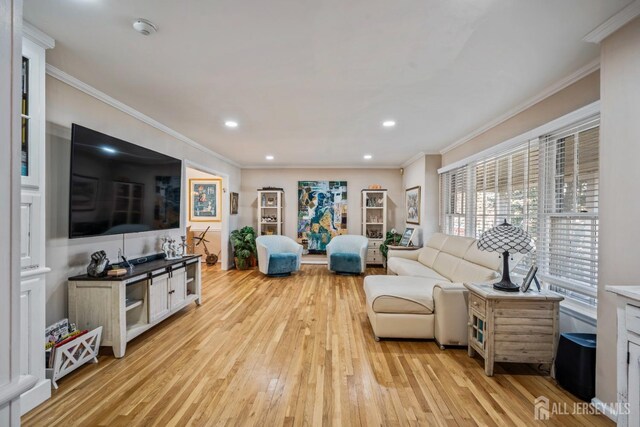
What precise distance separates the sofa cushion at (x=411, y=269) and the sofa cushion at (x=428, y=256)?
0.09m

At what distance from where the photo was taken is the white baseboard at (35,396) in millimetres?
1841

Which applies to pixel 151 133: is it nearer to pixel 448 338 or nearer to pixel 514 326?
pixel 448 338

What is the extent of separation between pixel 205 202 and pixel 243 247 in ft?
5.63

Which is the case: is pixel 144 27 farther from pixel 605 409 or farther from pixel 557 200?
pixel 605 409

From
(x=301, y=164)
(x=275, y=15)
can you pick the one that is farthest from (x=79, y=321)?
(x=301, y=164)

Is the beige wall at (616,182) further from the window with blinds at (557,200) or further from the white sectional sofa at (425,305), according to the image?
the white sectional sofa at (425,305)

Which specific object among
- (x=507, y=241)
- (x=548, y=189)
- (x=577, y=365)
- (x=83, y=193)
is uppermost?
(x=548, y=189)

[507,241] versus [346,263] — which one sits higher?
[507,241]

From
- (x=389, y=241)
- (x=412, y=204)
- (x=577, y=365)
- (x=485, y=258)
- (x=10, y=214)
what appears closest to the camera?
(x=10, y=214)

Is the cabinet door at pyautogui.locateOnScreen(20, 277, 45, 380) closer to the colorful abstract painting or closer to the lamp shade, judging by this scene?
the lamp shade

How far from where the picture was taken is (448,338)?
271cm

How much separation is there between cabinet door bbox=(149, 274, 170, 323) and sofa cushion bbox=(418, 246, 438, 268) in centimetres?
374

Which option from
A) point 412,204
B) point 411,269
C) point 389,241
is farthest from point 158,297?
point 412,204

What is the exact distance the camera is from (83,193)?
2.44m
